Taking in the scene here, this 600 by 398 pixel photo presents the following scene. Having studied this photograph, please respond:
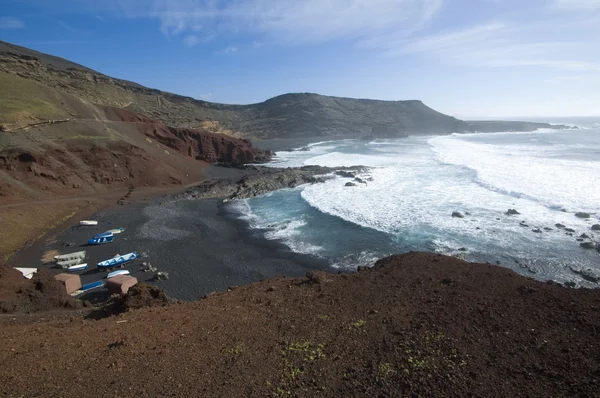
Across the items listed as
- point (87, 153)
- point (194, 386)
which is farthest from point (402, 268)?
point (87, 153)

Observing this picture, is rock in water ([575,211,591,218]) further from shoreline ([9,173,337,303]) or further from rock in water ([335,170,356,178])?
rock in water ([335,170,356,178])

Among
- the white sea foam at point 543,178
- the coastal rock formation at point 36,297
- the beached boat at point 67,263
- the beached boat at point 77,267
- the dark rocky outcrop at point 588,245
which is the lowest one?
the dark rocky outcrop at point 588,245

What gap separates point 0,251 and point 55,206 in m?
8.70

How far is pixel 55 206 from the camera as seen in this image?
29391mm

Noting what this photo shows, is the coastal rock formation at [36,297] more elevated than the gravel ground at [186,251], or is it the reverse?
the coastal rock formation at [36,297]

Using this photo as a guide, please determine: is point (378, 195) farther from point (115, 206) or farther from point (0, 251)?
point (0, 251)

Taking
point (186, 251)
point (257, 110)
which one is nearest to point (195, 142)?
point (186, 251)

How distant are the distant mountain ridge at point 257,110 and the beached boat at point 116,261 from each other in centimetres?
3309

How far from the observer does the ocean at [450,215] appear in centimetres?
2091

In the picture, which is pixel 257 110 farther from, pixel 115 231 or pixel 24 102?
pixel 115 231

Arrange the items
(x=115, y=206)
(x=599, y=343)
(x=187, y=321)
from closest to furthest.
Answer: (x=599, y=343), (x=187, y=321), (x=115, y=206)

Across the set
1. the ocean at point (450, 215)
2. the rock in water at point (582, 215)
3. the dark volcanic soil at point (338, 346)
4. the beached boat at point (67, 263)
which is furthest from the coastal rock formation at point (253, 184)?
the dark volcanic soil at point (338, 346)

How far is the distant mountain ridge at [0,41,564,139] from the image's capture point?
6347cm

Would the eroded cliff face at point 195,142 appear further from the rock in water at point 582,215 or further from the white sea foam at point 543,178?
the rock in water at point 582,215
